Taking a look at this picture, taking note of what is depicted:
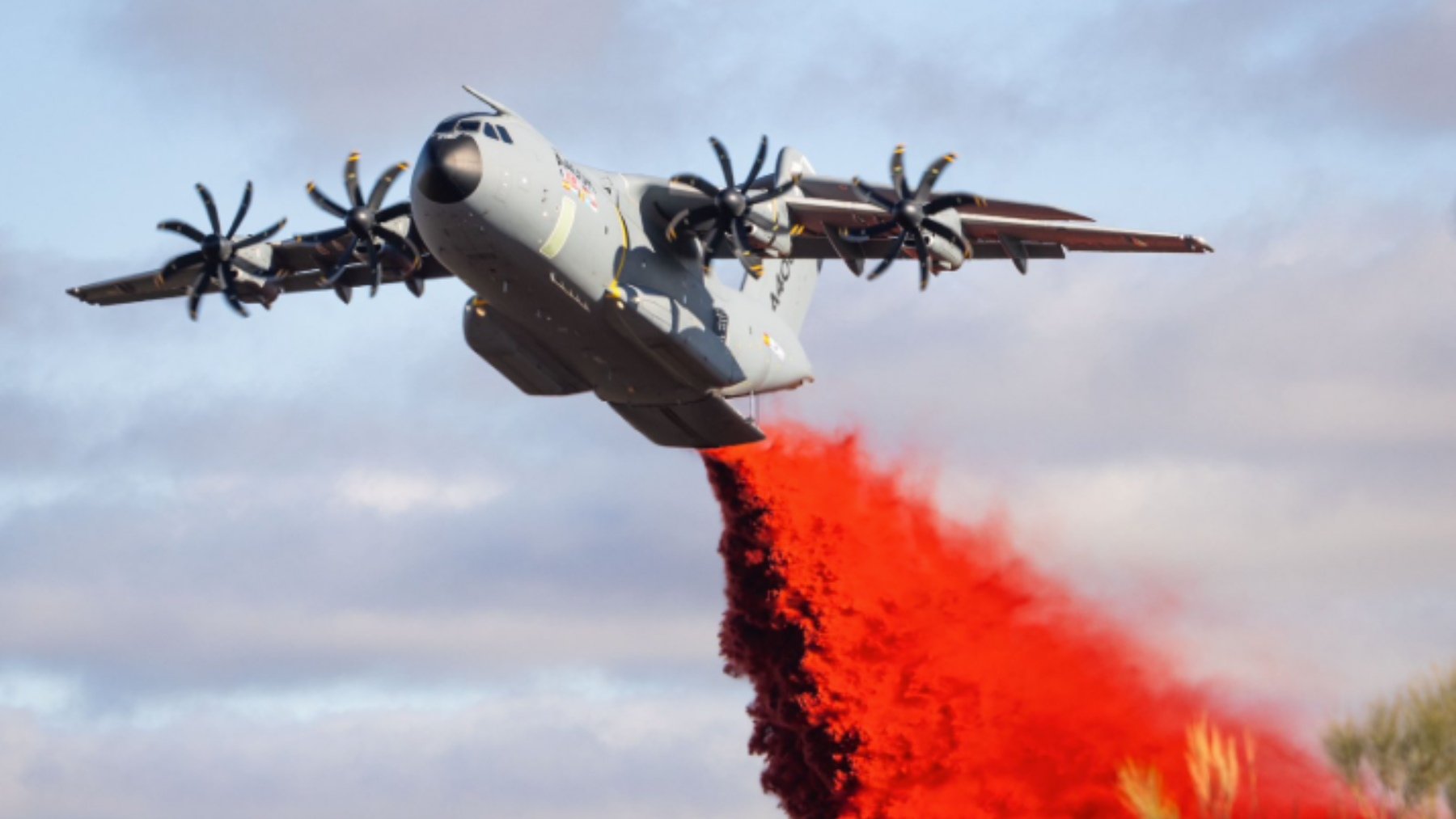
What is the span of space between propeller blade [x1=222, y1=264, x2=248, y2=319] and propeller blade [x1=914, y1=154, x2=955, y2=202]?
11.2 m

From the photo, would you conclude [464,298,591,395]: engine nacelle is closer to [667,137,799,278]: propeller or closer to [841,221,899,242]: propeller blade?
[667,137,799,278]: propeller

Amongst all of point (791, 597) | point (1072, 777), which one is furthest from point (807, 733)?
point (1072, 777)

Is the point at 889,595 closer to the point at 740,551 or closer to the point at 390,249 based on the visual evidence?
the point at 740,551

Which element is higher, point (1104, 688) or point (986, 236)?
point (986, 236)

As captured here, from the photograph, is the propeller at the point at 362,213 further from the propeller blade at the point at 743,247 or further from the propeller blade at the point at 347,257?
the propeller blade at the point at 743,247

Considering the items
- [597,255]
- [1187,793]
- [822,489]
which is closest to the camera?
[597,255]

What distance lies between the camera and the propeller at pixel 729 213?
29.4m

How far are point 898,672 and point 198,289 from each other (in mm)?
13092

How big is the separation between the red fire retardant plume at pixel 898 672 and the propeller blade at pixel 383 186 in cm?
673

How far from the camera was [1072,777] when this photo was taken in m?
30.9

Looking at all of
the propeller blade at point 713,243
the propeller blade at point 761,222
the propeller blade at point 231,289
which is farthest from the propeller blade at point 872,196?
the propeller blade at point 231,289

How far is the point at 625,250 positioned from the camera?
1133 inches

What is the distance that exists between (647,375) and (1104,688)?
9.20 meters

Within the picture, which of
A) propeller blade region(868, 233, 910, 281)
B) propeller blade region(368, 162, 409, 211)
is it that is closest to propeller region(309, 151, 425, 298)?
propeller blade region(368, 162, 409, 211)
